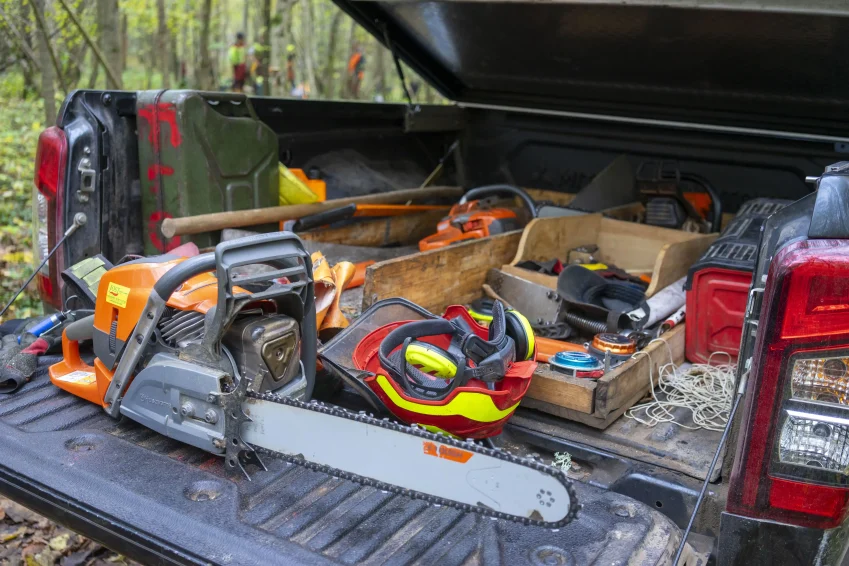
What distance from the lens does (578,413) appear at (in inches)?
75.7

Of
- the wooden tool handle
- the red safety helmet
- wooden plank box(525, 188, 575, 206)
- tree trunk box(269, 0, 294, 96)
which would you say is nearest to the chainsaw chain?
the red safety helmet

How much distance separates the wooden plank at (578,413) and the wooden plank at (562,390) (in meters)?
0.01

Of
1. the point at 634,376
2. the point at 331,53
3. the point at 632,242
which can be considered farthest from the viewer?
the point at 331,53

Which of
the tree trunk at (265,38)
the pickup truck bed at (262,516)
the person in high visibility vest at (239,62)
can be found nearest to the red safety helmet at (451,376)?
the pickup truck bed at (262,516)

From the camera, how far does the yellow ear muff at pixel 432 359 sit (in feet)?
5.93

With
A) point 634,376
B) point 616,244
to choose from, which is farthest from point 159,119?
point 616,244

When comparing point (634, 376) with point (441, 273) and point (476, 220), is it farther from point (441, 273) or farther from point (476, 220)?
point (476, 220)

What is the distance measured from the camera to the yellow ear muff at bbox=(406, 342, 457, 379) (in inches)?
71.1

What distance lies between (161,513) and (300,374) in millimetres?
486

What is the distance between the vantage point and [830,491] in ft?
4.00

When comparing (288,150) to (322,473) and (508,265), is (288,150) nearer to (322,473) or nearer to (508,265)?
(508,265)

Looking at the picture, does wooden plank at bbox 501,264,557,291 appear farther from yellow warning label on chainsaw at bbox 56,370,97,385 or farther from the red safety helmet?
yellow warning label on chainsaw at bbox 56,370,97,385

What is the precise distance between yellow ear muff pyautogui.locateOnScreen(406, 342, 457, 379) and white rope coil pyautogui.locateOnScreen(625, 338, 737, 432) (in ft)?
1.79

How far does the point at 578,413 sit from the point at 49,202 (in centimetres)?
184
